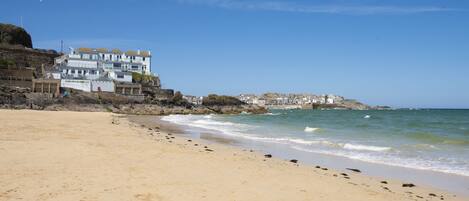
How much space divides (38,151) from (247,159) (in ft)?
18.9

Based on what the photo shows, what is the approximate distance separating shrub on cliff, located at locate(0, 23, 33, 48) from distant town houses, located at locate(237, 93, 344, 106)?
340 ft

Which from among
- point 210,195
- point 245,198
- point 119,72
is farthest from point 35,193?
point 119,72

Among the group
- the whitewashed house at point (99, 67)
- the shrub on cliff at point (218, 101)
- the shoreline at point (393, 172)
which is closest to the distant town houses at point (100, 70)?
the whitewashed house at point (99, 67)

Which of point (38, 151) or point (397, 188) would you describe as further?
point (38, 151)

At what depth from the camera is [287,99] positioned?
185 metres

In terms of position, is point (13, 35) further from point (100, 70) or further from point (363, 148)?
point (363, 148)

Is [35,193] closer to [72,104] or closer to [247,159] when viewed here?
[247,159]

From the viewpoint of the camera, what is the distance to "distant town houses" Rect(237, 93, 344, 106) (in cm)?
17816

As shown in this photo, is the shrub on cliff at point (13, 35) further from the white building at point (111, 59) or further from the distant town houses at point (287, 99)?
the distant town houses at point (287, 99)

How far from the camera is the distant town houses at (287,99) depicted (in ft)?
585

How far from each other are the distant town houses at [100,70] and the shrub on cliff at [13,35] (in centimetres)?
956

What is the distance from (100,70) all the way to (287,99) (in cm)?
12337

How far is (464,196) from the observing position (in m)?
9.13

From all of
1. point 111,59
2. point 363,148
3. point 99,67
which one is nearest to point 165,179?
point 363,148
